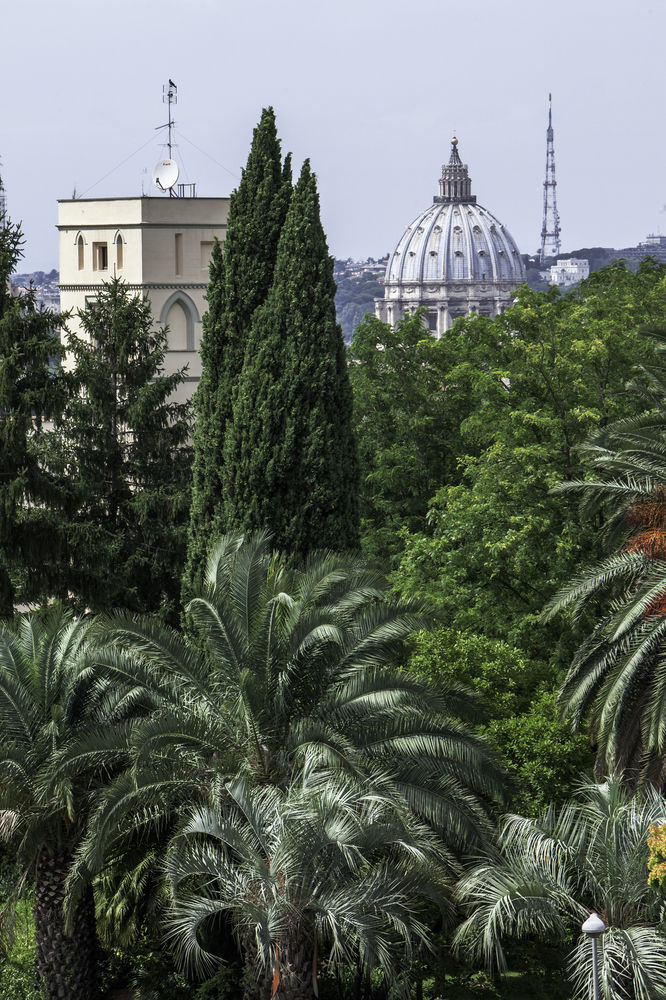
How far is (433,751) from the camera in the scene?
15461 mm

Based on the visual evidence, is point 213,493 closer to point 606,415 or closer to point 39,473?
point 39,473

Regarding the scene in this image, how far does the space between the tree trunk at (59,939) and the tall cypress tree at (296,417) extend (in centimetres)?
757

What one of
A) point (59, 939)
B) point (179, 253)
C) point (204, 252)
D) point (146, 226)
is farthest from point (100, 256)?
point (59, 939)

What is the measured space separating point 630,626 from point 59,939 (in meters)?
8.08

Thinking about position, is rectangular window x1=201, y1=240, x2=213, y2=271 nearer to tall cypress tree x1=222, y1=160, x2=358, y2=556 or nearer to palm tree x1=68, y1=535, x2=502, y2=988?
tall cypress tree x1=222, y1=160, x2=358, y2=556

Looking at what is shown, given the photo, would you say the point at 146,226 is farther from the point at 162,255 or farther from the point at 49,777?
the point at 49,777

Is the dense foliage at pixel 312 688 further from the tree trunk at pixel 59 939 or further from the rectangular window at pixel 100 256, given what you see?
the rectangular window at pixel 100 256

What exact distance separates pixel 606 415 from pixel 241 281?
24.9 feet

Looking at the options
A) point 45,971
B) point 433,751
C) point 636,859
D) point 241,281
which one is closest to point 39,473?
point 241,281

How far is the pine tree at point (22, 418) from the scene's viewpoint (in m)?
24.3

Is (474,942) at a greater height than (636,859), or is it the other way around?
(636,859)

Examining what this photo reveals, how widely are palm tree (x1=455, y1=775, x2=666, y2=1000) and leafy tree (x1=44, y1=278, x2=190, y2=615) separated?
12141 mm

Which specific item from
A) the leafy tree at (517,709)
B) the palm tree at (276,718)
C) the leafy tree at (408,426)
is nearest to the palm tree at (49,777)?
the palm tree at (276,718)

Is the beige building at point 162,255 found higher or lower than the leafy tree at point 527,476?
higher
